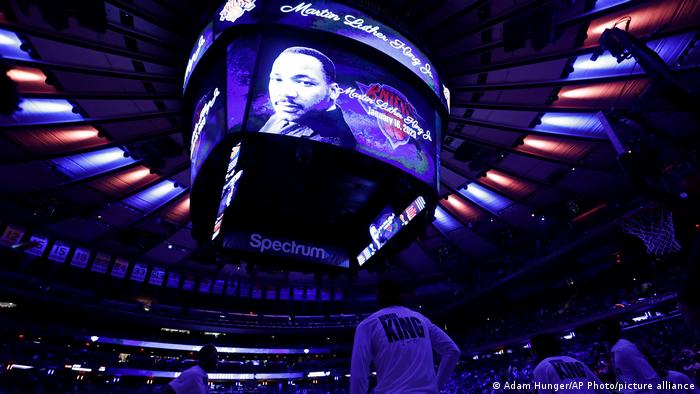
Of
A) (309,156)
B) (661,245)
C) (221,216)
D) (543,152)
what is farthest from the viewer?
(543,152)

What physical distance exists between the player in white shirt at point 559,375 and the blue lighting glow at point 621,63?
11092 millimetres

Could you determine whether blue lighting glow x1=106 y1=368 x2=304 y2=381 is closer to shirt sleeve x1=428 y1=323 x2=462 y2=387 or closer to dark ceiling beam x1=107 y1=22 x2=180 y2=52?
dark ceiling beam x1=107 y1=22 x2=180 y2=52

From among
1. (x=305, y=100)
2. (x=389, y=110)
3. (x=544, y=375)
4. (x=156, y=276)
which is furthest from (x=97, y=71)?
(x=156, y=276)

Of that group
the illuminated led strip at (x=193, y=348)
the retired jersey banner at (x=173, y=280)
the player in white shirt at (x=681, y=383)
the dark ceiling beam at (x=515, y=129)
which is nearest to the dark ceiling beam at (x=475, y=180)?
the dark ceiling beam at (x=515, y=129)

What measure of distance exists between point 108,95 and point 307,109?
28.8 ft

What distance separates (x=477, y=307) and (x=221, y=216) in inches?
1258

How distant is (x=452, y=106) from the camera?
14.7 meters

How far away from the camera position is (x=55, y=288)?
2612 cm

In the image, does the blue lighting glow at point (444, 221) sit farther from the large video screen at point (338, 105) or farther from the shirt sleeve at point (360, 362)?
the shirt sleeve at point (360, 362)

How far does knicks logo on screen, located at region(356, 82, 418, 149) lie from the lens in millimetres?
9844

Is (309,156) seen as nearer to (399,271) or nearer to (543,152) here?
(543,152)

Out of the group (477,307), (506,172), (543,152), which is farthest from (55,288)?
(477,307)

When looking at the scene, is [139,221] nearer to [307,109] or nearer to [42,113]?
[42,113]

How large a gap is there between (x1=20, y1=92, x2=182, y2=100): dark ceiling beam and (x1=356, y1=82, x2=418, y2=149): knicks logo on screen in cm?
812
